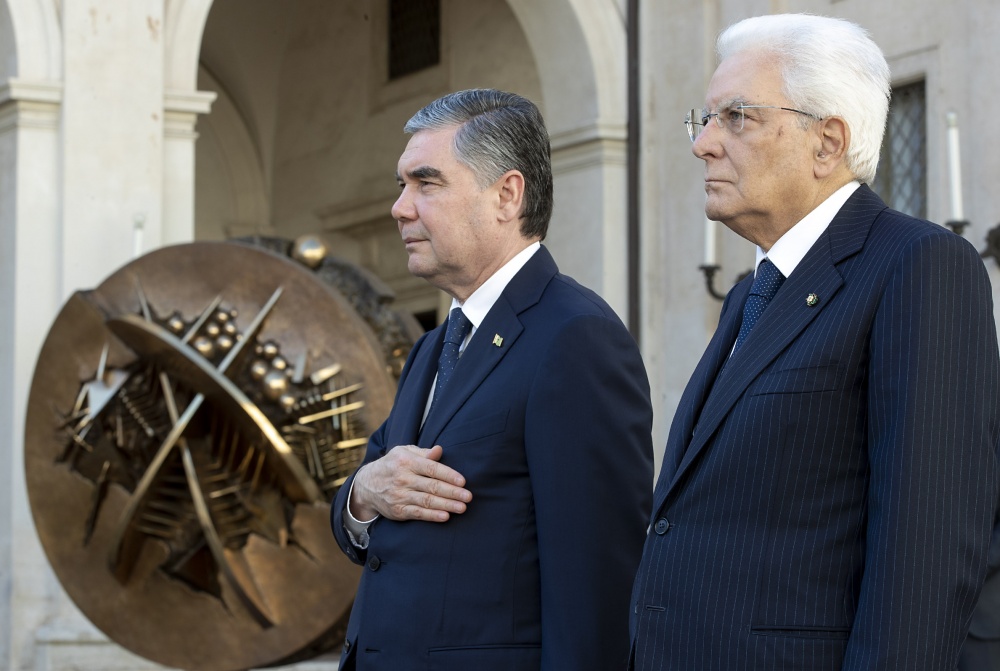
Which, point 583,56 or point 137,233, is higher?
point 583,56

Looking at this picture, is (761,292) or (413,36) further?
(413,36)

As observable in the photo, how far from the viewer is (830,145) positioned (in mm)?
2211

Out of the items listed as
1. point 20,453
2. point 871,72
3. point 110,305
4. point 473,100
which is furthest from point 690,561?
point 20,453

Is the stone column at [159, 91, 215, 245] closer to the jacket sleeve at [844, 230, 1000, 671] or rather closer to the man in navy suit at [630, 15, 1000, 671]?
the man in navy suit at [630, 15, 1000, 671]

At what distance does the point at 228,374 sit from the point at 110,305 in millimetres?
652

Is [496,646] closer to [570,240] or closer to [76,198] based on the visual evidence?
[76,198]

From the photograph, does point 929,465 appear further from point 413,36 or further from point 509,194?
point 413,36

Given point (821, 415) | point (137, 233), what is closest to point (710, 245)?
point (137, 233)

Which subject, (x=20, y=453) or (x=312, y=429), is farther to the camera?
(x=20, y=453)

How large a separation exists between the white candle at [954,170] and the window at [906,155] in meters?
0.68

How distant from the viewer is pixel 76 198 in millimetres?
7301

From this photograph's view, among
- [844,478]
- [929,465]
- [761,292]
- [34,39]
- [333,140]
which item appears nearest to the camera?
[929,465]

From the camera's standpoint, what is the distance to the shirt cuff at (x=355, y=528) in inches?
112

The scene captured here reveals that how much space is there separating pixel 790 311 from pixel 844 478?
26 centimetres
